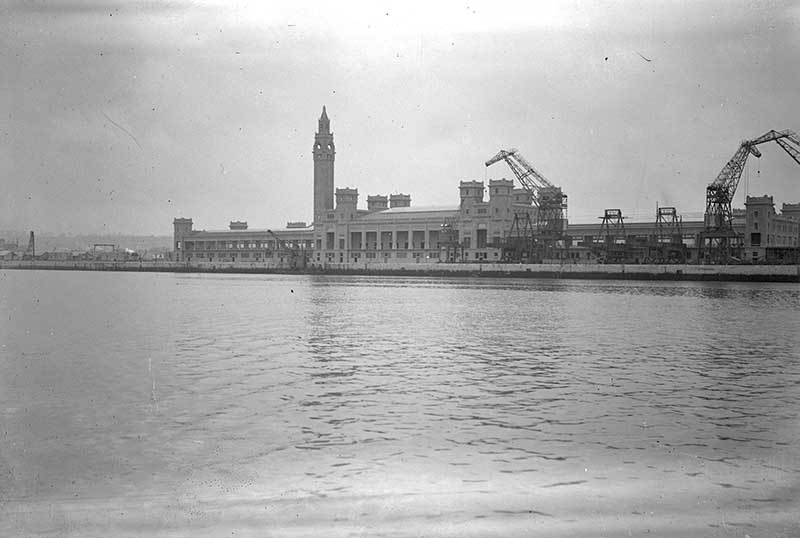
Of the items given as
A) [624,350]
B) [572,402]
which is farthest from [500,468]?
[624,350]

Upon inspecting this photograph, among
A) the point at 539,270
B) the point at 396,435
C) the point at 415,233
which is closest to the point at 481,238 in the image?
A: the point at 415,233

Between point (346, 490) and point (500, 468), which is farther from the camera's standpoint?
point (500, 468)

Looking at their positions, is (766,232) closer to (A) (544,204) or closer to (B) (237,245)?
(A) (544,204)

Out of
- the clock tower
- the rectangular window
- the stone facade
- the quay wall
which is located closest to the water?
the quay wall

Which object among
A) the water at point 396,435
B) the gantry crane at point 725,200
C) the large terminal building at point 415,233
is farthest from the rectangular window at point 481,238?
the water at point 396,435

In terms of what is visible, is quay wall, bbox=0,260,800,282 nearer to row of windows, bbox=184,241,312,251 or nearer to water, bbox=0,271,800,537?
row of windows, bbox=184,241,312,251

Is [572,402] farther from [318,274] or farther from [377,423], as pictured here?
[318,274]
